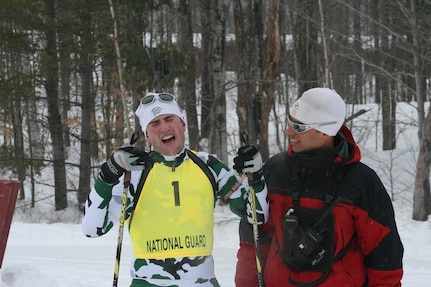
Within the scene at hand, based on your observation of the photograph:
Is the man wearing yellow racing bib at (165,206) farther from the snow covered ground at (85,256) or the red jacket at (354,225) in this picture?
the snow covered ground at (85,256)

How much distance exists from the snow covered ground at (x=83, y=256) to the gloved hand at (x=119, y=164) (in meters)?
4.32

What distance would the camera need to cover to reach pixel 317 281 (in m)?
2.59

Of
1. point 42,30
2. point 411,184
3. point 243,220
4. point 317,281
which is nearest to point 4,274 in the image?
point 243,220

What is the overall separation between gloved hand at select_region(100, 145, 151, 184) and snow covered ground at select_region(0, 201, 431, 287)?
14.2 feet

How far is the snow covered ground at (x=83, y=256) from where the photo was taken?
6738mm

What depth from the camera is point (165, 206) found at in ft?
9.11

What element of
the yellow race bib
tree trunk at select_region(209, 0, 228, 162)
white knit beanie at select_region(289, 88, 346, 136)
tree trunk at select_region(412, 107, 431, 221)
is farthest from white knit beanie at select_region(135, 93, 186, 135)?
tree trunk at select_region(209, 0, 228, 162)

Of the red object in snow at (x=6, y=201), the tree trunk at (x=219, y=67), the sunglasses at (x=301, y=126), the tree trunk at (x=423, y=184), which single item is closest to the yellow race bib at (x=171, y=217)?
the sunglasses at (x=301, y=126)

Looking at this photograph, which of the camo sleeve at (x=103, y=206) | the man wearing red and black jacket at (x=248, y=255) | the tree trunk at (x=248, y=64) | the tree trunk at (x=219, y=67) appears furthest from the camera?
the tree trunk at (x=248, y=64)

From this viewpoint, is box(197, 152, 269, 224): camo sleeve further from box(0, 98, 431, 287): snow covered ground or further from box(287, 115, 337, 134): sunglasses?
box(0, 98, 431, 287): snow covered ground

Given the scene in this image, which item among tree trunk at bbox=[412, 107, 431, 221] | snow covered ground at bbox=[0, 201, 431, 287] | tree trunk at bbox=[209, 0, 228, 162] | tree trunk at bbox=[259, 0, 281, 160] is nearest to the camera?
snow covered ground at bbox=[0, 201, 431, 287]

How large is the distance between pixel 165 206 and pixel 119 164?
1.08 feet

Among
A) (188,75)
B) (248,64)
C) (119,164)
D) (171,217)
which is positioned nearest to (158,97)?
(119,164)

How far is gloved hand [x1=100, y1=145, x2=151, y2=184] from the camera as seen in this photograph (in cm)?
262
